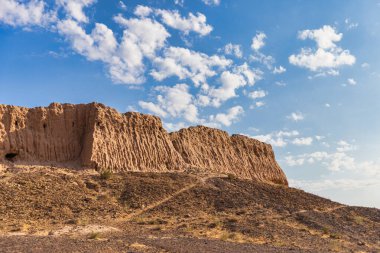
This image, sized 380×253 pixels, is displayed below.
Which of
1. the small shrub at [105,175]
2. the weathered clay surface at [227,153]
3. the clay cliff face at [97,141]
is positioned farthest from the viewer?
the weathered clay surface at [227,153]

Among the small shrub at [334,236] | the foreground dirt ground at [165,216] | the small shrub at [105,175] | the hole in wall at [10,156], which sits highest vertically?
the hole in wall at [10,156]

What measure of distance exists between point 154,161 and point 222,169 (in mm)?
10391

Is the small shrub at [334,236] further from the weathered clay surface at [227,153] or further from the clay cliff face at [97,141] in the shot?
the weathered clay surface at [227,153]

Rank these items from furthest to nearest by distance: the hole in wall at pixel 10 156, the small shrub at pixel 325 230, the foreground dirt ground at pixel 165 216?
the hole in wall at pixel 10 156 → the small shrub at pixel 325 230 → the foreground dirt ground at pixel 165 216

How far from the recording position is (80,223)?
2230cm

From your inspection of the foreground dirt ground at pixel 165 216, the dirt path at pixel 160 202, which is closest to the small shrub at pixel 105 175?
the foreground dirt ground at pixel 165 216

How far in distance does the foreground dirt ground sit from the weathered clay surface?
690 cm

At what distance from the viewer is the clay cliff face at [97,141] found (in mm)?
32625

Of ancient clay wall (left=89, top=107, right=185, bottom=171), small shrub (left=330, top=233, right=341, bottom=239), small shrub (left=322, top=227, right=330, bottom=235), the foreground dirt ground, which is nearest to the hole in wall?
the foreground dirt ground

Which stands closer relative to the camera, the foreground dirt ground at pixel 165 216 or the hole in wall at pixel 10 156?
the foreground dirt ground at pixel 165 216

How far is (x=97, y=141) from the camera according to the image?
35.0 m

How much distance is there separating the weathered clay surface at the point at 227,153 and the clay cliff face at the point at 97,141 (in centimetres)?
16

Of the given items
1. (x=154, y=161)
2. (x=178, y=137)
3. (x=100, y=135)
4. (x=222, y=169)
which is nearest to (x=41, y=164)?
(x=100, y=135)

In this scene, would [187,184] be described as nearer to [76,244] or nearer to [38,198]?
[38,198]
